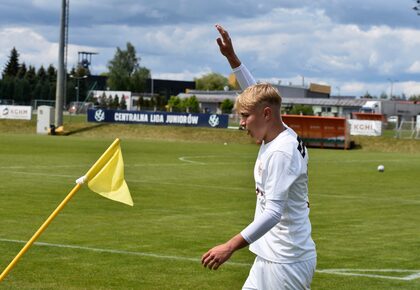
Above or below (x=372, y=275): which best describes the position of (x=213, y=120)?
below

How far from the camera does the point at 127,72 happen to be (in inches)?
7618

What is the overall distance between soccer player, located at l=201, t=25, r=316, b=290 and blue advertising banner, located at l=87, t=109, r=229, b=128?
61.7 metres

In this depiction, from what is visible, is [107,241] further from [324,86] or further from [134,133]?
[324,86]

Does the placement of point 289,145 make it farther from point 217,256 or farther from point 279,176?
point 217,256

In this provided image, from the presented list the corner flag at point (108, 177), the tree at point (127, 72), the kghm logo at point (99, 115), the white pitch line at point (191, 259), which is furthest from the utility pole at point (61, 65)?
the tree at point (127, 72)

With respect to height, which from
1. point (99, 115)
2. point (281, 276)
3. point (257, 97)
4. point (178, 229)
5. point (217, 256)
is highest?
point (257, 97)

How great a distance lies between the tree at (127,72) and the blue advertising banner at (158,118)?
391 feet

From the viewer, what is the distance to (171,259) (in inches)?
486

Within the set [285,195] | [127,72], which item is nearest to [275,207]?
[285,195]

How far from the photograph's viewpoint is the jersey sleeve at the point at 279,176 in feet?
18.3

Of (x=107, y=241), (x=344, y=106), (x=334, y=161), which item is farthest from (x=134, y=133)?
(x=344, y=106)

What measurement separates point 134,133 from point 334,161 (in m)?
27.7

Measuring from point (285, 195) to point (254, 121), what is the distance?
482 millimetres

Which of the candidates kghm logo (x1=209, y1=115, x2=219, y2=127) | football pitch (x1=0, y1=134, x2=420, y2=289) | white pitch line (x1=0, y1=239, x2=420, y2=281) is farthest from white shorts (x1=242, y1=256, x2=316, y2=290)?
kghm logo (x1=209, y1=115, x2=219, y2=127)
